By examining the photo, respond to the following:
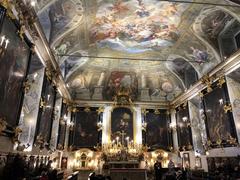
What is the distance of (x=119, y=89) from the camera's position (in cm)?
2314

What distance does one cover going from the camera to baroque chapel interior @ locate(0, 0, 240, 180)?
887cm

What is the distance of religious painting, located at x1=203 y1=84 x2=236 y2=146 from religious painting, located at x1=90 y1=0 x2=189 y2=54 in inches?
219

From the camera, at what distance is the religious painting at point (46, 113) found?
1129cm

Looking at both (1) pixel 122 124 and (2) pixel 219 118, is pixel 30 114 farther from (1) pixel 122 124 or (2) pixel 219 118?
(1) pixel 122 124

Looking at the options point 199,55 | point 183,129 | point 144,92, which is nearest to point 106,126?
point 144,92

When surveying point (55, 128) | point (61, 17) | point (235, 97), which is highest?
point (61, 17)

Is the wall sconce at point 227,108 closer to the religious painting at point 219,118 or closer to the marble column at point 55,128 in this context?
the religious painting at point 219,118

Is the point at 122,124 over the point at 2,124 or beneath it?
over

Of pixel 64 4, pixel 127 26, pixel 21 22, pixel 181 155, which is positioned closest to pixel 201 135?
pixel 181 155

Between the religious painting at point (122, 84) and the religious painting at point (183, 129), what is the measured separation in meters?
5.68

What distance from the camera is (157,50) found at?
18297mm

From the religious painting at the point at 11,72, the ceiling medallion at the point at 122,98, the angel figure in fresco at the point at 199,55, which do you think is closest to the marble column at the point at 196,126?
the angel figure in fresco at the point at 199,55

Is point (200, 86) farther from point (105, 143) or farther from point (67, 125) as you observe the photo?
point (67, 125)

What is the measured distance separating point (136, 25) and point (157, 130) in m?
12.9
